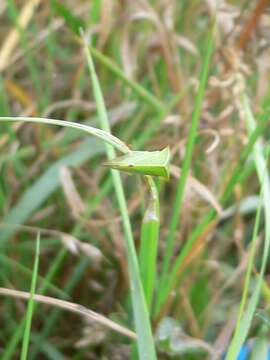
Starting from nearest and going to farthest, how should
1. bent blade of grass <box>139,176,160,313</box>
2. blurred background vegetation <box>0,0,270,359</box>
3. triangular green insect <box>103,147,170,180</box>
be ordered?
triangular green insect <box>103,147,170,180</box>, bent blade of grass <box>139,176,160,313</box>, blurred background vegetation <box>0,0,270,359</box>

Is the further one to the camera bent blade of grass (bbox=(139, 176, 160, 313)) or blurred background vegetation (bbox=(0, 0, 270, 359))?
blurred background vegetation (bbox=(0, 0, 270, 359))

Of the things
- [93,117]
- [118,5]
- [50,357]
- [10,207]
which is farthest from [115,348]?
[118,5]

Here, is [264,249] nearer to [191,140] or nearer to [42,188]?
[191,140]

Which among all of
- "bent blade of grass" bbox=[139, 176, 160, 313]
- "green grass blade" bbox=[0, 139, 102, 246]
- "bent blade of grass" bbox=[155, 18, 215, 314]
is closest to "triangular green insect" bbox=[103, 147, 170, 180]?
"bent blade of grass" bbox=[139, 176, 160, 313]

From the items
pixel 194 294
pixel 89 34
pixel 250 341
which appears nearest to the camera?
pixel 250 341

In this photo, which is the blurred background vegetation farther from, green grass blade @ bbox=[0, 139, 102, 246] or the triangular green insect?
the triangular green insect

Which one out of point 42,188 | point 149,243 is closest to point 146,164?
point 149,243

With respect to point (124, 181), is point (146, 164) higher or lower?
higher

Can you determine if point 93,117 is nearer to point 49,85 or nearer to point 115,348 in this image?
point 49,85
